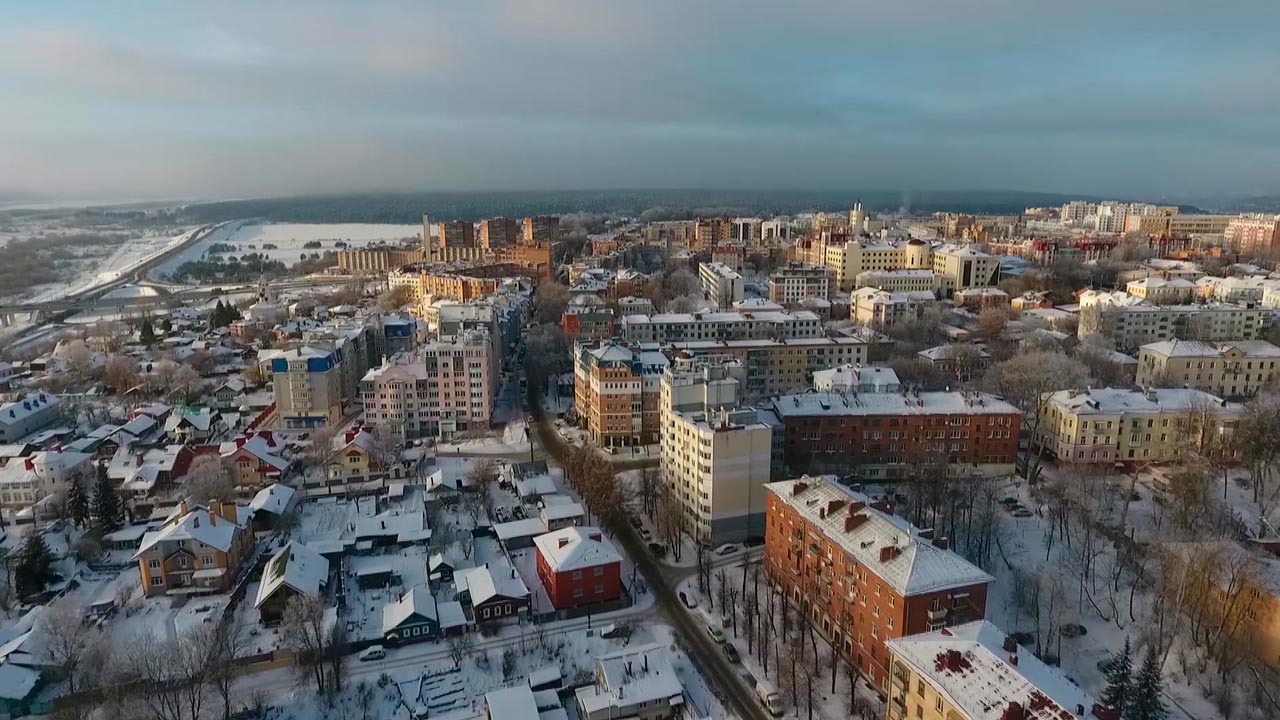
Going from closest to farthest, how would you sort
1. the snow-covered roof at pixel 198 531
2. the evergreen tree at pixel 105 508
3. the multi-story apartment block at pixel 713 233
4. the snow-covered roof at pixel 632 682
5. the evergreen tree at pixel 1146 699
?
the evergreen tree at pixel 1146 699, the snow-covered roof at pixel 632 682, the snow-covered roof at pixel 198 531, the evergreen tree at pixel 105 508, the multi-story apartment block at pixel 713 233

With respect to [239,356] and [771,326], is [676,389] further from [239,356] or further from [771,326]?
[239,356]

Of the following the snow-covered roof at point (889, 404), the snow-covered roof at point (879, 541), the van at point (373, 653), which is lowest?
the van at point (373, 653)

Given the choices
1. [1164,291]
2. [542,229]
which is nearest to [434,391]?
[1164,291]

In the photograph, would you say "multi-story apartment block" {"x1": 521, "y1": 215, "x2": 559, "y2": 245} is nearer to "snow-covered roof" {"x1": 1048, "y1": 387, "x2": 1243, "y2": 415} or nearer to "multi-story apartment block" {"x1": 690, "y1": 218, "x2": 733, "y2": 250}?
"multi-story apartment block" {"x1": 690, "y1": 218, "x2": 733, "y2": 250}

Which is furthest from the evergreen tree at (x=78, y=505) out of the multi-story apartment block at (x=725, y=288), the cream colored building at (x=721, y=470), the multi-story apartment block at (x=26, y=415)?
the multi-story apartment block at (x=725, y=288)

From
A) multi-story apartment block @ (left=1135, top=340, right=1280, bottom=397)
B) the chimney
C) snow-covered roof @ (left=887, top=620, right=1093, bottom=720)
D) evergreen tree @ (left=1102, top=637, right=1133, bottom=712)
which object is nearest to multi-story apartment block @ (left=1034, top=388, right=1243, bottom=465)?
multi-story apartment block @ (left=1135, top=340, right=1280, bottom=397)

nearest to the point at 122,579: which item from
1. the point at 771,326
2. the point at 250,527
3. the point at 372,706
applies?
the point at 250,527

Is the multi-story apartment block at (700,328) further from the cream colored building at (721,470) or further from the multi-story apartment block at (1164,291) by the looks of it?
the multi-story apartment block at (1164,291)
